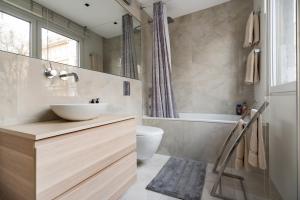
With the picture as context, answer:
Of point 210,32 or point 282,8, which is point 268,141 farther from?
point 210,32

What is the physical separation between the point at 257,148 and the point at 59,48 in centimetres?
173

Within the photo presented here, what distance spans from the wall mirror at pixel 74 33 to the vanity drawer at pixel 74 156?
69 cm

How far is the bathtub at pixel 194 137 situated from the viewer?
70.6 inches

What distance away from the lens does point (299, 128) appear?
0.83 meters

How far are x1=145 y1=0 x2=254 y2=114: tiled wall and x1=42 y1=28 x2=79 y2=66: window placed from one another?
4.72 feet

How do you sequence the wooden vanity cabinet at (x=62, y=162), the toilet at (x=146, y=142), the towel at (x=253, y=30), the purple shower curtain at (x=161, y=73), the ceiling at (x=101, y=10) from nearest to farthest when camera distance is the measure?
the wooden vanity cabinet at (x=62, y=162), the ceiling at (x=101, y=10), the toilet at (x=146, y=142), the towel at (x=253, y=30), the purple shower curtain at (x=161, y=73)

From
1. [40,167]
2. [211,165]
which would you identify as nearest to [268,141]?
[211,165]

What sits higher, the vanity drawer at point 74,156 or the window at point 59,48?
the window at point 59,48

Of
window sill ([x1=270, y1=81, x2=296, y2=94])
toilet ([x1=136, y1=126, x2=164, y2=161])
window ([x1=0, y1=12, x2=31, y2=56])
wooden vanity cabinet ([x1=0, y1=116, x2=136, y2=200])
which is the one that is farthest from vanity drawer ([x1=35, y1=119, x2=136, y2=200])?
window sill ([x1=270, y1=81, x2=296, y2=94])

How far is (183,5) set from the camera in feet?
8.23

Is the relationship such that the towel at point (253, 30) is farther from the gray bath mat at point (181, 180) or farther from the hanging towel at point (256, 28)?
the gray bath mat at point (181, 180)

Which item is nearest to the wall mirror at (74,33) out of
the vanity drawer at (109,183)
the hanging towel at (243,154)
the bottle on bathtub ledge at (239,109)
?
the vanity drawer at (109,183)

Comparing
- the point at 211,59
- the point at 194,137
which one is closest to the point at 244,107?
the point at 211,59

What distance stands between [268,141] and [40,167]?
5.23 feet
